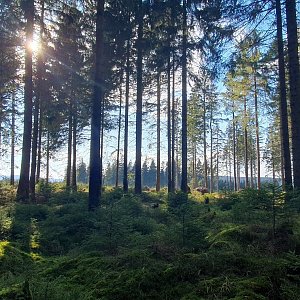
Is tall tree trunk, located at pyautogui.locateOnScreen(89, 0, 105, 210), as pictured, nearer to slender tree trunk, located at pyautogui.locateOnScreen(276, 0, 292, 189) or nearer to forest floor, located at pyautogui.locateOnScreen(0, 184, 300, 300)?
forest floor, located at pyautogui.locateOnScreen(0, 184, 300, 300)

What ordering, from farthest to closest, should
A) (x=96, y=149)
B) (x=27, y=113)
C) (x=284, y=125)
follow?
(x=27, y=113) → (x=284, y=125) → (x=96, y=149)

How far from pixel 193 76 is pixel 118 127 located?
11422 mm

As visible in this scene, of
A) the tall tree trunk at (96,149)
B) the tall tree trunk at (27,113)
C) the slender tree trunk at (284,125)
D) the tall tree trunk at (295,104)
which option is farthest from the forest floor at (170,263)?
the tall tree trunk at (27,113)

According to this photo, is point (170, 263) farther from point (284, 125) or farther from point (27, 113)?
point (27, 113)

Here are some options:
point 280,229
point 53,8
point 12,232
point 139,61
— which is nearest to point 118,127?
point 139,61

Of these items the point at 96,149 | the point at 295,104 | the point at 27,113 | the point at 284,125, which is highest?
the point at 27,113

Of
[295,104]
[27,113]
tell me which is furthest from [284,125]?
[27,113]

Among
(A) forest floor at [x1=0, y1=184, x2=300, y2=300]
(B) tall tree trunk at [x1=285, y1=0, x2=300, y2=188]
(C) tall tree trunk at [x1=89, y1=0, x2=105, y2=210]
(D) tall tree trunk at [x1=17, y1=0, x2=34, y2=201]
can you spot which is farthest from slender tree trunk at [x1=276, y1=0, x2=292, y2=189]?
(D) tall tree trunk at [x1=17, y1=0, x2=34, y2=201]

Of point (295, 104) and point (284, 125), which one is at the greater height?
point (295, 104)

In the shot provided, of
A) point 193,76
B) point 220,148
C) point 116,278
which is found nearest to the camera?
point 116,278

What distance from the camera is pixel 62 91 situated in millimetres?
17484

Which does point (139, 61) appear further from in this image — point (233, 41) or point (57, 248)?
point (57, 248)

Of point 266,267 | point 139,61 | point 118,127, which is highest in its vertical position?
point 139,61

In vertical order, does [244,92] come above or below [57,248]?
above
